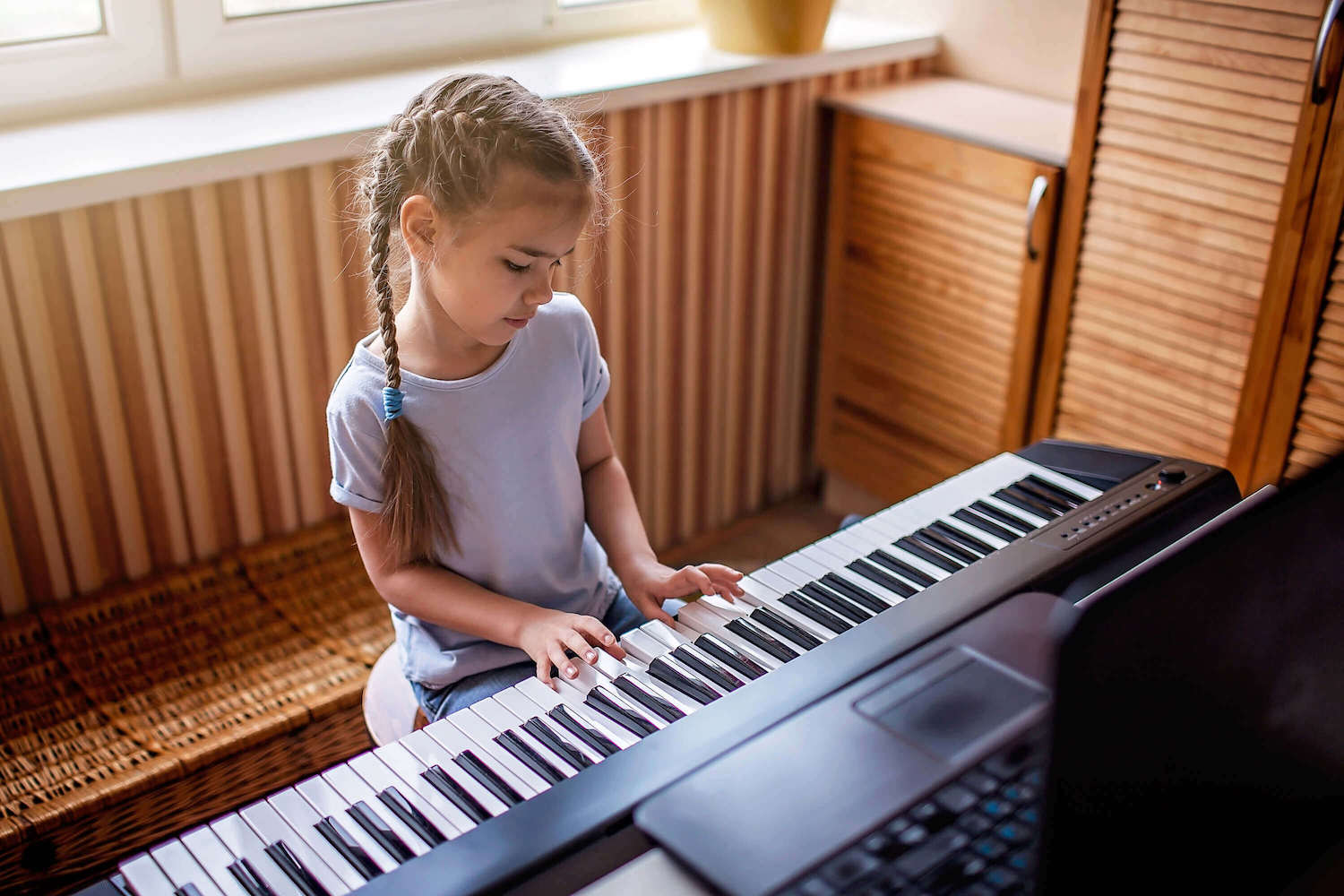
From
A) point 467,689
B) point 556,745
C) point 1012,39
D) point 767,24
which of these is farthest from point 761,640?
point 1012,39

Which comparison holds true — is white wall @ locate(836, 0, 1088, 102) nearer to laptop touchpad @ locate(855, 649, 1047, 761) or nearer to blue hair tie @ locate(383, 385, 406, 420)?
blue hair tie @ locate(383, 385, 406, 420)

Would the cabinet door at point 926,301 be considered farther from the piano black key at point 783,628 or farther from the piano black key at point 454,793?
the piano black key at point 454,793

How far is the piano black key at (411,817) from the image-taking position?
38.7 inches

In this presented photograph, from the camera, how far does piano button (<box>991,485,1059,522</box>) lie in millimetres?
1440

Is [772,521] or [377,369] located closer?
[377,369]

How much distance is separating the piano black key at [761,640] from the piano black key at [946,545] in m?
0.25

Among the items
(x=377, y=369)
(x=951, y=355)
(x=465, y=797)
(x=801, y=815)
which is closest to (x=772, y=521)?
(x=951, y=355)

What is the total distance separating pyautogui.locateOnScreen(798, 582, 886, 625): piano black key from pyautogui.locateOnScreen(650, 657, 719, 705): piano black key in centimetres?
19

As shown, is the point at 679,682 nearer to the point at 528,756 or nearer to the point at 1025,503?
the point at 528,756

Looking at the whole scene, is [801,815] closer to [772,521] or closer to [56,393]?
[56,393]

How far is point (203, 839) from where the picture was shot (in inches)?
38.7

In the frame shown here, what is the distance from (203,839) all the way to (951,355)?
5.81 feet

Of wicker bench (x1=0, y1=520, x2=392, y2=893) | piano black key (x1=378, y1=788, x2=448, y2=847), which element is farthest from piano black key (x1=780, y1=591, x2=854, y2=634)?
wicker bench (x1=0, y1=520, x2=392, y2=893)

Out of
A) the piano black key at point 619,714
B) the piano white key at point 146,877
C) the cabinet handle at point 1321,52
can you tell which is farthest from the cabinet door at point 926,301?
the piano white key at point 146,877
